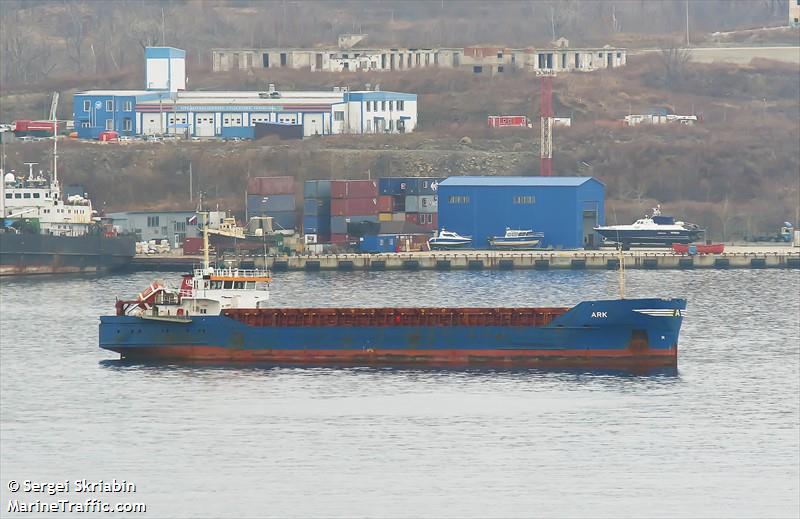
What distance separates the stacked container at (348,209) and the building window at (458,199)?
5.29m

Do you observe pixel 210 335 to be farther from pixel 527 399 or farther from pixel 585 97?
pixel 585 97

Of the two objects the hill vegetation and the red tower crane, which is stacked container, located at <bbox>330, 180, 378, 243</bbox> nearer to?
the hill vegetation

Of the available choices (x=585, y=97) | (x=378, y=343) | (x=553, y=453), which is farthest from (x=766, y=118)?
(x=553, y=453)

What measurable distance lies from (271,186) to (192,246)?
33.6 ft

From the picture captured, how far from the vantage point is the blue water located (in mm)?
59219

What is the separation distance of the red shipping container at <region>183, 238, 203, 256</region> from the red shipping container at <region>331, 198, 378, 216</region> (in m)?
10.2

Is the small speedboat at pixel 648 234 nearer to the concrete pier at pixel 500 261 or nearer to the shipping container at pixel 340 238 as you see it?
the concrete pier at pixel 500 261

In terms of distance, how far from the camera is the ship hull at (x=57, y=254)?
405ft

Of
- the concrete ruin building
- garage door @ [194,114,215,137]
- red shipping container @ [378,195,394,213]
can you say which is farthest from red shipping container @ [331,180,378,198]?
the concrete ruin building

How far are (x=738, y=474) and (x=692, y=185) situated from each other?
91435mm

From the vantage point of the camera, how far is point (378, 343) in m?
82.4

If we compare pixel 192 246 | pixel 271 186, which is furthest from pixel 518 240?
pixel 192 246

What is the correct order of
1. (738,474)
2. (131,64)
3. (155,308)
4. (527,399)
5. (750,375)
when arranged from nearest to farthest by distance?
(738,474), (527,399), (750,375), (155,308), (131,64)

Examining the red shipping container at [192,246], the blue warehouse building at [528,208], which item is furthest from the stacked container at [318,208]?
the red shipping container at [192,246]
